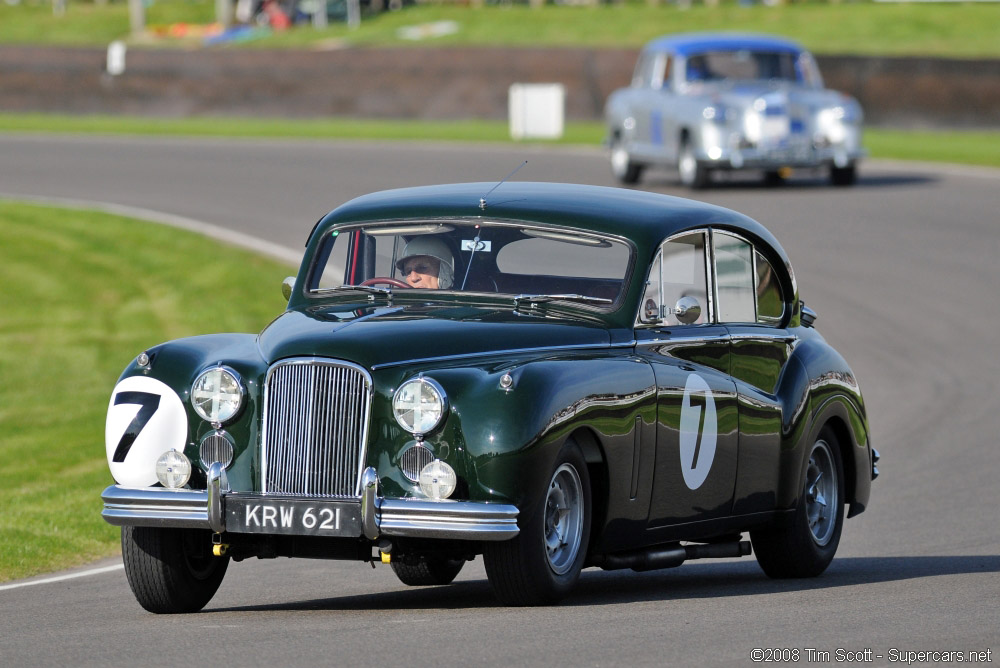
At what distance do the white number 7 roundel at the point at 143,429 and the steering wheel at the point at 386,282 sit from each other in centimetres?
121

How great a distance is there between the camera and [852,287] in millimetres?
19438

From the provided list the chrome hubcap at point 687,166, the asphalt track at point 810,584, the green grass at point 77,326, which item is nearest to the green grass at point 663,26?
the chrome hubcap at point 687,166

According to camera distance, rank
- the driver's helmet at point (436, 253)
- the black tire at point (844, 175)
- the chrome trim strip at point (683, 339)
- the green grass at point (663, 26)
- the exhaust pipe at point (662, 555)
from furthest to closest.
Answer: the green grass at point (663, 26) → the black tire at point (844, 175) → the driver's helmet at point (436, 253) → the chrome trim strip at point (683, 339) → the exhaust pipe at point (662, 555)

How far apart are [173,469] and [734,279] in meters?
2.84

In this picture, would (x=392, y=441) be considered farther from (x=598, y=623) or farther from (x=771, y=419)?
(x=771, y=419)

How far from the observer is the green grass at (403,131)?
3219 centimetres

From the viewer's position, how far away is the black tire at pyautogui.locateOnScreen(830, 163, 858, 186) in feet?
86.7

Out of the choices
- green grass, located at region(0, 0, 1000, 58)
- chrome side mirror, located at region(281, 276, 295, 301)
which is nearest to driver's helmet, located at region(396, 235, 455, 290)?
chrome side mirror, located at region(281, 276, 295, 301)

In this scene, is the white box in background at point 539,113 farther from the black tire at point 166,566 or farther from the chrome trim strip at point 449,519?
the chrome trim strip at point 449,519

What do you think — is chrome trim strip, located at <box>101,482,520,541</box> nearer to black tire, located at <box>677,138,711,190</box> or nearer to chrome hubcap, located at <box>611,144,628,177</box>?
black tire, located at <box>677,138,711,190</box>

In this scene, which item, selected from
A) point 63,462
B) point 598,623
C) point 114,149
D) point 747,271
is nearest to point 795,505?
point 747,271

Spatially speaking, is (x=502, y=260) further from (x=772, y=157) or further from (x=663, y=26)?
(x=663, y=26)

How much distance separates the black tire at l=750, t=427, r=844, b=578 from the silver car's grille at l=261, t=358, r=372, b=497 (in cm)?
252

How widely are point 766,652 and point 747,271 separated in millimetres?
3005
